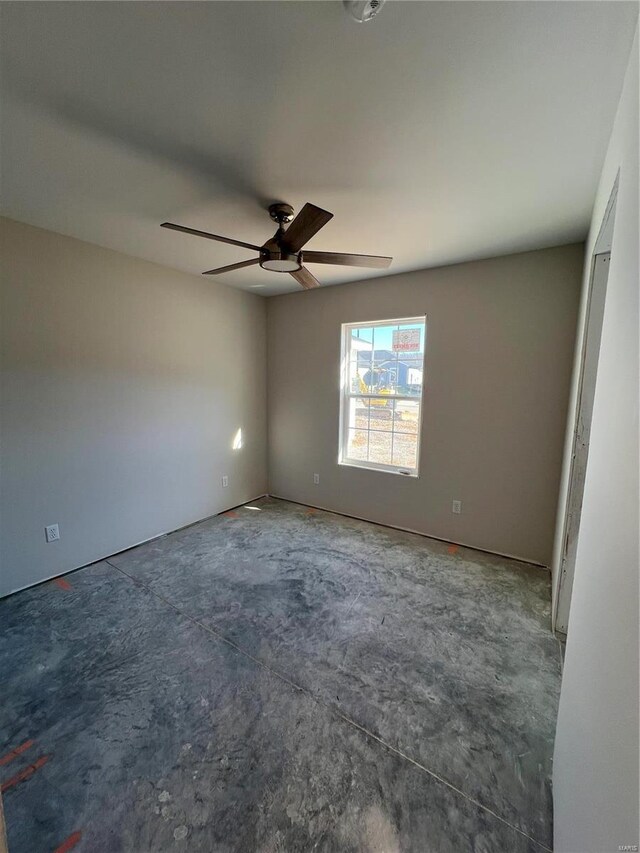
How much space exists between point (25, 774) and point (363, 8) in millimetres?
2895

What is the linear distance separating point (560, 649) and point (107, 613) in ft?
9.46

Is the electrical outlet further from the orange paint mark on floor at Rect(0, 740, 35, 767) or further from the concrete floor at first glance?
the orange paint mark on floor at Rect(0, 740, 35, 767)

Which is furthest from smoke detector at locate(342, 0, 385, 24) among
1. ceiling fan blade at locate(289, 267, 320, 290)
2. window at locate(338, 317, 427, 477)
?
window at locate(338, 317, 427, 477)

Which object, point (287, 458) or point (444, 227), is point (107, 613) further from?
point (444, 227)

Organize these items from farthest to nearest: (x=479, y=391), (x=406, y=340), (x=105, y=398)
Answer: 1. (x=406, y=340)
2. (x=479, y=391)
3. (x=105, y=398)

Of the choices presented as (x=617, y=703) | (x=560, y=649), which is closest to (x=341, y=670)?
(x=560, y=649)

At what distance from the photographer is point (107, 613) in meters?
2.30

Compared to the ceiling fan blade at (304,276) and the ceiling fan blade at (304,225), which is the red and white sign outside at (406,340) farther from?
the ceiling fan blade at (304,225)

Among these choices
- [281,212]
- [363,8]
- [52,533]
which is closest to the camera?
[363,8]

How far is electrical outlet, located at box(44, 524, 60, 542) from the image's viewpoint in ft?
8.61

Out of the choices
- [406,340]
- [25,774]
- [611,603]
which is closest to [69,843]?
[25,774]

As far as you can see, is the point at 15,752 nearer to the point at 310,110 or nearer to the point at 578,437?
the point at 310,110

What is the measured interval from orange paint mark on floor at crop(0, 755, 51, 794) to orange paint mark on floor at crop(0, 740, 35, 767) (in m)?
0.08

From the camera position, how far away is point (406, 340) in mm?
3504
